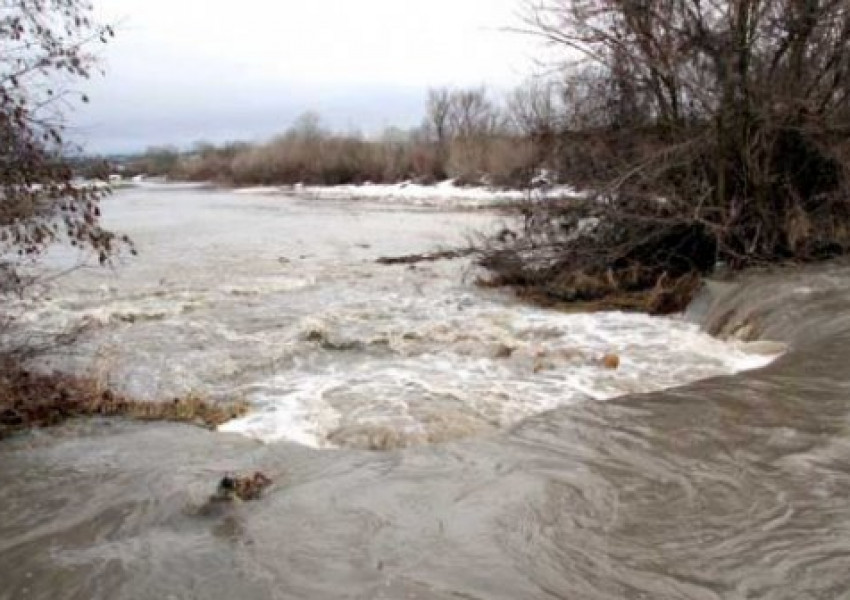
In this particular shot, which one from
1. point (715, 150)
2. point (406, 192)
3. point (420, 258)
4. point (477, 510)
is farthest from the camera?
point (406, 192)

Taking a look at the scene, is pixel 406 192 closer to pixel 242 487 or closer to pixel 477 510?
pixel 242 487

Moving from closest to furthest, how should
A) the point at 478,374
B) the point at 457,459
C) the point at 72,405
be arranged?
1. the point at 457,459
2. the point at 72,405
3. the point at 478,374

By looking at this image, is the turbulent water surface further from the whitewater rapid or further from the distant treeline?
the distant treeline

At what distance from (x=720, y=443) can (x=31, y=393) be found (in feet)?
20.0

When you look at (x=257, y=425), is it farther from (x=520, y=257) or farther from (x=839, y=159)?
(x=839, y=159)

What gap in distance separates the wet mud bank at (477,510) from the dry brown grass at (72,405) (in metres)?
0.28

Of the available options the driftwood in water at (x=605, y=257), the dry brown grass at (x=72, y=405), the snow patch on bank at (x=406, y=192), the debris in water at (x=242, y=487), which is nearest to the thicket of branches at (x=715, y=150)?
the driftwood in water at (x=605, y=257)

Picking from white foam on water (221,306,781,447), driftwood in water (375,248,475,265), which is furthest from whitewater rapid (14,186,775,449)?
driftwood in water (375,248,475,265)

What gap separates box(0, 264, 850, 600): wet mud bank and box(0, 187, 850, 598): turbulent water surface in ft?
0.07

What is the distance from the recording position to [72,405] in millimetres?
8641

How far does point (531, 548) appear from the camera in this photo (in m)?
5.50

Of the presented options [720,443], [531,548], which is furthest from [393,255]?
[531,548]

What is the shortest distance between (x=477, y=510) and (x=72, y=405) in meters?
4.48

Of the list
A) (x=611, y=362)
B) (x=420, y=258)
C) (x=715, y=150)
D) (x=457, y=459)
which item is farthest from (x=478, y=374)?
(x=420, y=258)
